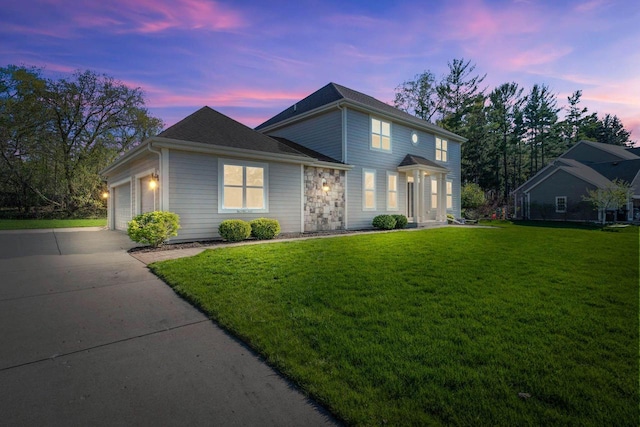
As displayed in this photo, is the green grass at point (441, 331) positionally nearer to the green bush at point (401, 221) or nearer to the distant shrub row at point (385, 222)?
the distant shrub row at point (385, 222)

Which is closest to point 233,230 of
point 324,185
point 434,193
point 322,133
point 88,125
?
point 324,185

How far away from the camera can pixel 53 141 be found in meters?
25.1

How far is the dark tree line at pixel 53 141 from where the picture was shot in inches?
944

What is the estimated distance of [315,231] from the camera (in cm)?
1209

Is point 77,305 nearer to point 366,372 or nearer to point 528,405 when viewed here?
point 366,372

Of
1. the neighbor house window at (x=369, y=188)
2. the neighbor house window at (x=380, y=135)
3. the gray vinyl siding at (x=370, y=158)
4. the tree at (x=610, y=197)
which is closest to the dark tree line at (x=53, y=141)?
the gray vinyl siding at (x=370, y=158)

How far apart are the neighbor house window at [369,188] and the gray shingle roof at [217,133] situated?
4238mm

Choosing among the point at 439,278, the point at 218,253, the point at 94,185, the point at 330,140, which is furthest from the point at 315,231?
the point at 94,185

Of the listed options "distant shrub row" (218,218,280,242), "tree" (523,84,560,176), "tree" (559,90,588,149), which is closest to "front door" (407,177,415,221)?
"distant shrub row" (218,218,280,242)

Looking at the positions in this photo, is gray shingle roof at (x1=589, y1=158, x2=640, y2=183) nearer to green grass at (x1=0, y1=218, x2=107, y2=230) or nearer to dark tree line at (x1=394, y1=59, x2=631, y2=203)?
dark tree line at (x1=394, y1=59, x2=631, y2=203)

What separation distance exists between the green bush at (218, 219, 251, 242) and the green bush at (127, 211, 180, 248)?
138cm

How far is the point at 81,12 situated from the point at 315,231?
10.7 meters

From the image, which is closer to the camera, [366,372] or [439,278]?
[366,372]

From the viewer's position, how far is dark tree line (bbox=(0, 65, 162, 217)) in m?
24.0
